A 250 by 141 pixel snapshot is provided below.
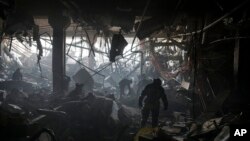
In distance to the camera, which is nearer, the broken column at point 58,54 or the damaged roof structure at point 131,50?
the damaged roof structure at point 131,50

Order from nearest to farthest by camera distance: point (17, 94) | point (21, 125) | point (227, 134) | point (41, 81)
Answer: point (227, 134) < point (21, 125) < point (17, 94) < point (41, 81)

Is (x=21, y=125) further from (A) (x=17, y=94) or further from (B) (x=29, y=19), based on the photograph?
(A) (x=17, y=94)

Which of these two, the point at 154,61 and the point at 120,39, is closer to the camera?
the point at 120,39

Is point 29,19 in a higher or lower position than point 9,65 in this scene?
higher

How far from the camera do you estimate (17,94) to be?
49.2 ft

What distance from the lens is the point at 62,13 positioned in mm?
12445

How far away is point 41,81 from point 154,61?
1076 centimetres

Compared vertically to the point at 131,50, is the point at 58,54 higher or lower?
lower

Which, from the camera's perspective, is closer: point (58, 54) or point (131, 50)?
point (131, 50)

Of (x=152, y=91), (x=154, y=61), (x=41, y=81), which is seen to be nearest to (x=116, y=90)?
(x=154, y=61)

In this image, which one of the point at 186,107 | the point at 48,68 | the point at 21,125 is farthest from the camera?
the point at 48,68

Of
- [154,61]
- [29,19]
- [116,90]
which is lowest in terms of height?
[116,90]

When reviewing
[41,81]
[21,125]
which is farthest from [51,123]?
[41,81]

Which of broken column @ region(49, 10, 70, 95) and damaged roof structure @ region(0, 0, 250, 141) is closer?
damaged roof structure @ region(0, 0, 250, 141)
